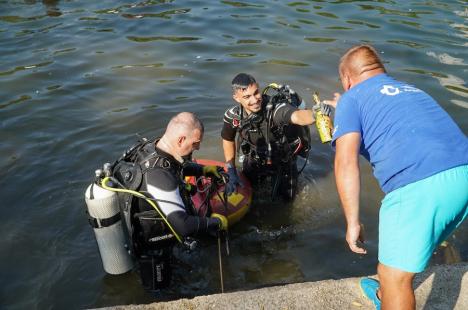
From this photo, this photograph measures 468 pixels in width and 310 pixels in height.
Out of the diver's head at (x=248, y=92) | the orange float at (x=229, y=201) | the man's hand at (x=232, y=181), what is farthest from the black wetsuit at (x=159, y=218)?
the diver's head at (x=248, y=92)

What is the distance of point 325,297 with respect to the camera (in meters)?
3.66

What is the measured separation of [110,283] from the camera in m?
5.02

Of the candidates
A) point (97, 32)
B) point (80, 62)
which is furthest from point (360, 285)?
point (97, 32)

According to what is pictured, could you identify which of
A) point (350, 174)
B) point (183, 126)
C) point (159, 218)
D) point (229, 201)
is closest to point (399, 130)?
point (350, 174)

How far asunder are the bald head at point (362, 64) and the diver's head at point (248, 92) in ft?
6.68

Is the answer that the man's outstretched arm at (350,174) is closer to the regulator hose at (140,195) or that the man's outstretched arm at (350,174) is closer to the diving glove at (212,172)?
the regulator hose at (140,195)

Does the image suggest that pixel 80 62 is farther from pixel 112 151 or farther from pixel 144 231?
pixel 144 231

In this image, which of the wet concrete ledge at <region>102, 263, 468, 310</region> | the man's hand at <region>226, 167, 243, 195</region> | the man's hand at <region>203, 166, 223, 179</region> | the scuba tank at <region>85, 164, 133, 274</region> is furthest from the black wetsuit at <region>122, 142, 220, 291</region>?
the man's hand at <region>226, 167, 243, 195</region>

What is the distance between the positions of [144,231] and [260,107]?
2.14 meters

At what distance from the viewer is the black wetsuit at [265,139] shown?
17.9ft

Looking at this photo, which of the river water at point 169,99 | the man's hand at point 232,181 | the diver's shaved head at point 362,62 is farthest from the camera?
the man's hand at point 232,181

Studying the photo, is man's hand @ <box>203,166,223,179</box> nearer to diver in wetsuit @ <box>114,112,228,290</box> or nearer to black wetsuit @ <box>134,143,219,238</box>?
diver in wetsuit @ <box>114,112,228,290</box>

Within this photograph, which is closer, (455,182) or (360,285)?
(455,182)

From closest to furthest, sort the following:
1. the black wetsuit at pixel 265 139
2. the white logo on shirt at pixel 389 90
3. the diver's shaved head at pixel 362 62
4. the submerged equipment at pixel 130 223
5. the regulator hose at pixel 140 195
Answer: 1. the white logo on shirt at pixel 389 90
2. the diver's shaved head at pixel 362 62
3. the regulator hose at pixel 140 195
4. the submerged equipment at pixel 130 223
5. the black wetsuit at pixel 265 139
